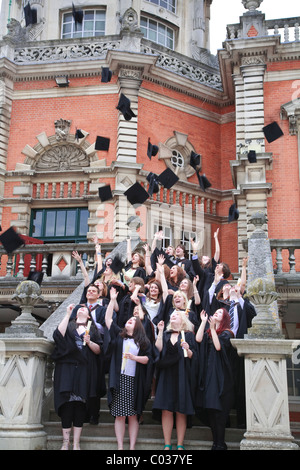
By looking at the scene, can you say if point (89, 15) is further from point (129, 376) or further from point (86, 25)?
point (129, 376)

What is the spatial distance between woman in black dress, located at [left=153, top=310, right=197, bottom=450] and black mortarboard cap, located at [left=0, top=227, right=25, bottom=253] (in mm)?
6286

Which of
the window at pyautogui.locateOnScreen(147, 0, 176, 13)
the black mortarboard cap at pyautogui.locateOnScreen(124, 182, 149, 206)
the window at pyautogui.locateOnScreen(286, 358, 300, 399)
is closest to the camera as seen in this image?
the black mortarboard cap at pyautogui.locateOnScreen(124, 182, 149, 206)

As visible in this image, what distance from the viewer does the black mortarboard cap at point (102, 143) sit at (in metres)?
15.7

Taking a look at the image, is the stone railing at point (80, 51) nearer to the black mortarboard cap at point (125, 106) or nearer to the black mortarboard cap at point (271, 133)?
the black mortarboard cap at point (125, 106)

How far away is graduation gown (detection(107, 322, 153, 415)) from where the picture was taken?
5.90m

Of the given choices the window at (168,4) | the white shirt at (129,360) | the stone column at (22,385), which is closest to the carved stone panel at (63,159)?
the window at (168,4)

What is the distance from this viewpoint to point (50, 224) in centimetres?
1759

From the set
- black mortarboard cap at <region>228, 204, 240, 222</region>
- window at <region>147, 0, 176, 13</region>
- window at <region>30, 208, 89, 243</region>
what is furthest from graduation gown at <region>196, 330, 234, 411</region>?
window at <region>147, 0, 176, 13</region>

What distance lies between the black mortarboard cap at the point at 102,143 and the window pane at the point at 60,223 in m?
2.96

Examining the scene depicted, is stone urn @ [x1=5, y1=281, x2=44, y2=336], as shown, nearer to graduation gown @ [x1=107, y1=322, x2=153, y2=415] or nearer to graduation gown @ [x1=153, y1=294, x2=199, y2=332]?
graduation gown @ [x1=107, y1=322, x2=153, y2=415]

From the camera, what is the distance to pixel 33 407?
5.98m

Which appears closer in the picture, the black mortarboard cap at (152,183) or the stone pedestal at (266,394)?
the stone pedestal at (266,394)
